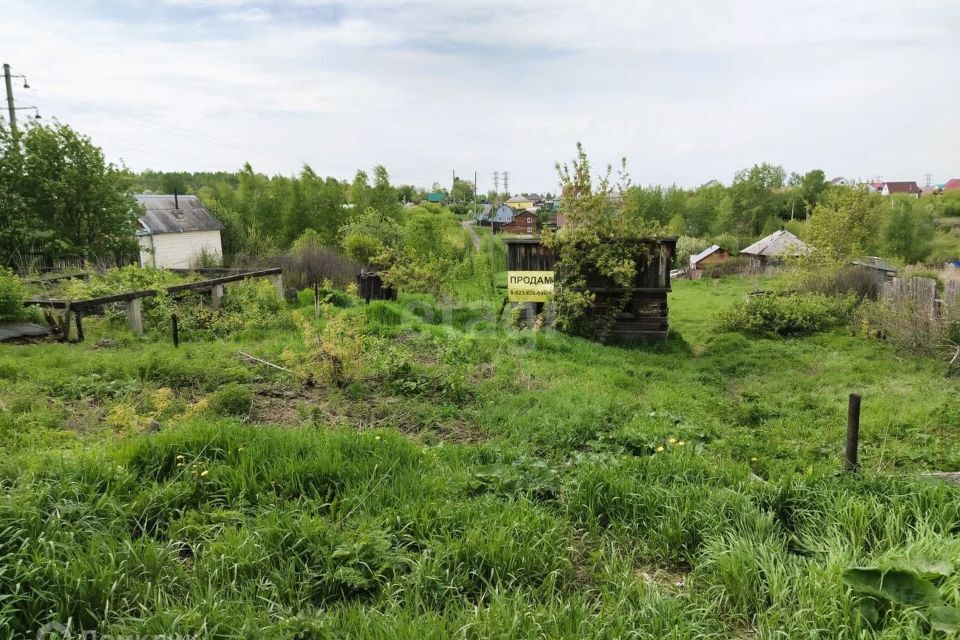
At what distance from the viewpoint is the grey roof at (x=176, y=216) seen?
29.0 m

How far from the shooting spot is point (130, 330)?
10.2 m

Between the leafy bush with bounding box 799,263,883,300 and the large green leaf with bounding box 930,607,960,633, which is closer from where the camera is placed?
the large green leaf with bounding box 930,607,960,633

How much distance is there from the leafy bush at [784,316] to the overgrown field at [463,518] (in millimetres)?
6383

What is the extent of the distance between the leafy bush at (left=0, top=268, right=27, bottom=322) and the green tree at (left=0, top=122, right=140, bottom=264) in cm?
606

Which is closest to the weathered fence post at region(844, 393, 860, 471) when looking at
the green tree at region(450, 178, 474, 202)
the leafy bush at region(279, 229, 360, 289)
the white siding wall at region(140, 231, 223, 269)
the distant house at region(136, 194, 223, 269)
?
the leafy bush at region(279, 229, 360, 289)

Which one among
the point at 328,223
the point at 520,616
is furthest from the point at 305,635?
the point at 328,223

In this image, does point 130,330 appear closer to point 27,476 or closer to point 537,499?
point 27,476

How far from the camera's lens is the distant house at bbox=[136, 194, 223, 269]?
2861 centimetres

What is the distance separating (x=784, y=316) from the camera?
1272 centimetres

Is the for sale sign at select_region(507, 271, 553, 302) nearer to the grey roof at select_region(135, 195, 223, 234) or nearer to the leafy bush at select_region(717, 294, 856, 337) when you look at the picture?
the leafy bush at select_region(717, 294, 856, 337)

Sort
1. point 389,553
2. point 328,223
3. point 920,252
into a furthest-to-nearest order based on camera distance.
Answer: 1. point 920,252
2. point 328,223
3. point 389,553

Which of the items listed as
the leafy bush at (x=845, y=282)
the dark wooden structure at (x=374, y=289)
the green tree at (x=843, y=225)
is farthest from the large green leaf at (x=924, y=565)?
the green tree at (x=843, y=225)

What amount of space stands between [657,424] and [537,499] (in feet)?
6.92

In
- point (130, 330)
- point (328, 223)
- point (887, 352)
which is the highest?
point (328, 223)
